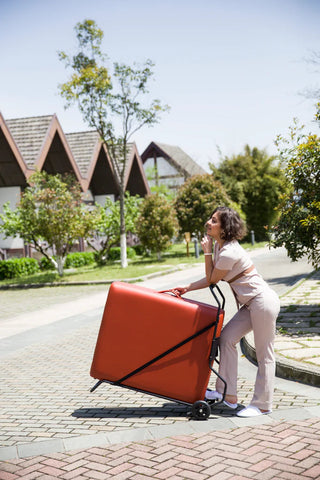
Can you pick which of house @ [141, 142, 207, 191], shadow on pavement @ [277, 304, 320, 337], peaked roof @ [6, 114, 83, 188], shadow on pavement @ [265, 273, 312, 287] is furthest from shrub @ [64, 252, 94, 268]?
house @ [141, 142, 207, 191]

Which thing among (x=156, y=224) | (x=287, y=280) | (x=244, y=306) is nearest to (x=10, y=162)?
(x=156, y=224)

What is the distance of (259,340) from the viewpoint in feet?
16.4

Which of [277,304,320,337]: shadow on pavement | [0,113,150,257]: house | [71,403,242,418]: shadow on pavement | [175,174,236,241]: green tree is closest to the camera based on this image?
[71,403,242,418]: shadow on pavement

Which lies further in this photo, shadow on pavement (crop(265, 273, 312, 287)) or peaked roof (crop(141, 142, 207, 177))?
peaked roof (crop(141, 142, 207, 177))

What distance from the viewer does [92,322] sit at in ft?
36.1

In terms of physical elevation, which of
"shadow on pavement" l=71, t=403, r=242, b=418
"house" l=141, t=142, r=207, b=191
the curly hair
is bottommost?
"shadow on pavement" l=71, t=403, r=242, b=418

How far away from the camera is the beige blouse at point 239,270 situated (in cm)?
494

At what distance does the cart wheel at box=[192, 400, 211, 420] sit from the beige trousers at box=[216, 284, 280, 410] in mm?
299

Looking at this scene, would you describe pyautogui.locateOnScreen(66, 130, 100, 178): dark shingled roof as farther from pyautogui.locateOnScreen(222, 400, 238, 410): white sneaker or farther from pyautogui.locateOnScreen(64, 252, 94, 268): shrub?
pyautogui.locateOnScreen(222, 400, 238, 410): white sneaker

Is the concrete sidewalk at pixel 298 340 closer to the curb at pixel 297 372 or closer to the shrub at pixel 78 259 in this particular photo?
the curb at pixel 297 372

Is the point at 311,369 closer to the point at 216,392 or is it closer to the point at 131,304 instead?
the point at 216,392

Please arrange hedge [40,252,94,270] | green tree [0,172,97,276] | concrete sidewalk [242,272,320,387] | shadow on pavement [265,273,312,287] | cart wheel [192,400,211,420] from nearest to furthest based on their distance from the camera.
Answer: cart wheel [192,400,211,420] < concrete sidewalk [242,272,320,387] < shadow on pavement [265,273,312,287] < green tree [0,172,97,276] < hedge [40,252,94,270]

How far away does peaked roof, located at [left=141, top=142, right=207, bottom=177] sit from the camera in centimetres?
5167

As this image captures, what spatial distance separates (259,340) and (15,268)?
18755 mm
